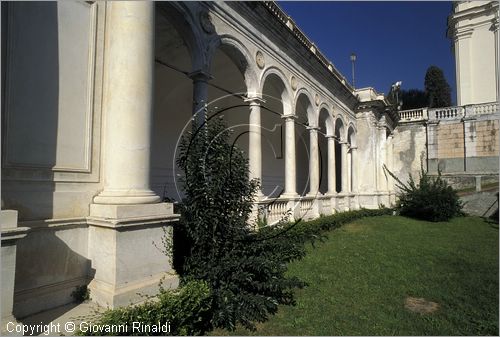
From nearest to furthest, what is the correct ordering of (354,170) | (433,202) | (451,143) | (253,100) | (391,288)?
1. (391,288)
2. (253,100)
3. (433,202)
4. (354,170)
5. (451,143)

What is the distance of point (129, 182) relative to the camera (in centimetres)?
A: 431

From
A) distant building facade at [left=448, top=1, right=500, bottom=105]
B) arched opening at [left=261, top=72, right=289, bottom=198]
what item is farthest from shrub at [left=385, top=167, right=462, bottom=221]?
distant building facade at [left=448, top=1, right=500, bottom=105]

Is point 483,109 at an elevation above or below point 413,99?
below

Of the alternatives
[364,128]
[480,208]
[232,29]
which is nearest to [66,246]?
[232,29]

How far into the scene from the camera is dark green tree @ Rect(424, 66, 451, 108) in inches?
1822

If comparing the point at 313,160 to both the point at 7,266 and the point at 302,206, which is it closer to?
the point at 302,206

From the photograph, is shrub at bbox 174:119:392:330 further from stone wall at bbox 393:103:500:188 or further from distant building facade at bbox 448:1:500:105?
distant building facade at bbox 448:1:500:105

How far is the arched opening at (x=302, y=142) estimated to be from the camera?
13.7 meters

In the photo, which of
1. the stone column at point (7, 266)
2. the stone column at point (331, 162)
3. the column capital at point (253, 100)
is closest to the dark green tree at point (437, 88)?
the stone column at point (331, 162)

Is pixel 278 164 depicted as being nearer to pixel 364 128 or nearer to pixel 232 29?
pixel 364 128

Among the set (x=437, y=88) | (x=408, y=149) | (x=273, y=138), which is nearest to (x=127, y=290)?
(x=273, y=138)

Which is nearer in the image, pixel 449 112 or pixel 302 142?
pixel 302 142

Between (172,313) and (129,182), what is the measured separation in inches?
72.8

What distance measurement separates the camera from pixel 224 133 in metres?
5.15
